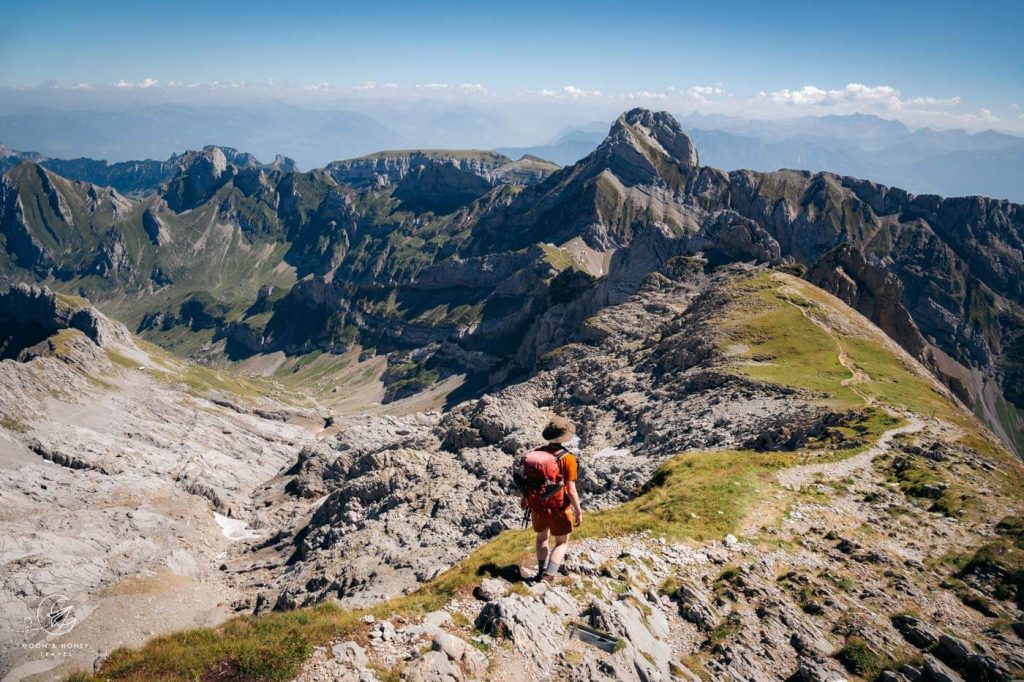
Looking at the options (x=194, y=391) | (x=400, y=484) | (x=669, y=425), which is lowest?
(x=194, y=391)

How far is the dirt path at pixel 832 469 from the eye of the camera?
122 ft

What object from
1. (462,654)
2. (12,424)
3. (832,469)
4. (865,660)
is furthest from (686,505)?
(12,424)

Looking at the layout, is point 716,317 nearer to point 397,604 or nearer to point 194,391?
point 397,604

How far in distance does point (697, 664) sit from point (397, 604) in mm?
10250

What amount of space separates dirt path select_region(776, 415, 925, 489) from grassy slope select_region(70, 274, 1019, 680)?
1.03 metres

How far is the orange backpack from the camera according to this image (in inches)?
692

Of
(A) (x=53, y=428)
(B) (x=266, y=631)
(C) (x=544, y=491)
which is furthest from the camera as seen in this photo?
(A) (x=53, y=428)

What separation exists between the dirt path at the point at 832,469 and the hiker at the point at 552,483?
24.2m

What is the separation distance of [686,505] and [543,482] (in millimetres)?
16200

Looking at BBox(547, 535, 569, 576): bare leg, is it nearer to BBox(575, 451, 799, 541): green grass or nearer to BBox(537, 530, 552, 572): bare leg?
BBox(537, 530, 552, 572): bare leg

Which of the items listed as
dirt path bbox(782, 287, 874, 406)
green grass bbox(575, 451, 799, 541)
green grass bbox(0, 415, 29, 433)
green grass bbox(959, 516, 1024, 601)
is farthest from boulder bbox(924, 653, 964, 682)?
green grass bbox(0, 415, 29, 433)

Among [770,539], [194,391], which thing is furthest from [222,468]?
[770,539]

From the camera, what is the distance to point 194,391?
194375 mm

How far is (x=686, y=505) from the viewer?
3047 centimetres
